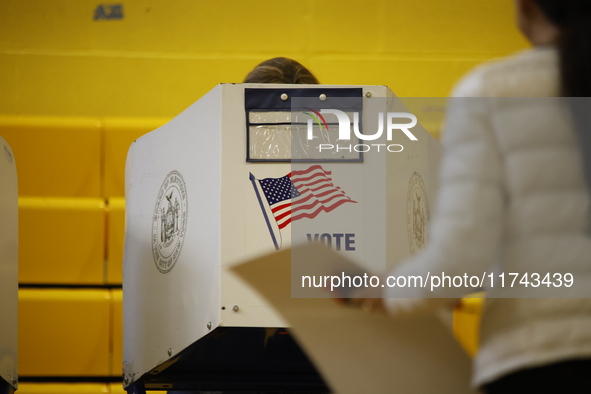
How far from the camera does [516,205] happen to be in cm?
76

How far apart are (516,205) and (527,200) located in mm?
11

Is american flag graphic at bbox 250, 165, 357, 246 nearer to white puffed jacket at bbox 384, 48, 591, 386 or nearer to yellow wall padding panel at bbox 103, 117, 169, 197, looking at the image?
white puffed jacket at bbox 384, 48, 591, 386

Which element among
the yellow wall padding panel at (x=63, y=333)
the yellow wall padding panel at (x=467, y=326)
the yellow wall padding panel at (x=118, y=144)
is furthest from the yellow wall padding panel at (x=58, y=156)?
the yellow wall padding panel at (x=467, y=326)

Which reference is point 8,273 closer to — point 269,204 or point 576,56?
point 269,204

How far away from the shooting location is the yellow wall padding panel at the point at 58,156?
2814mm

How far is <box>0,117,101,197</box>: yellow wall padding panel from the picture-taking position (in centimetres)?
281

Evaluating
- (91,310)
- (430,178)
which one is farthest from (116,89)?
(430,178)

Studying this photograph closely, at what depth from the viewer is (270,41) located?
3000 millimetres

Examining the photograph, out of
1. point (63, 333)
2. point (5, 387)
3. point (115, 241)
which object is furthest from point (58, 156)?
point (5, 387)

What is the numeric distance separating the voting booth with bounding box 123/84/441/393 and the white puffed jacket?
82 centimetres

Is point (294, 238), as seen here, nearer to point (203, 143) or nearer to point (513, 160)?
point (203, 143)

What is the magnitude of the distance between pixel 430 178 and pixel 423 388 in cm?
102

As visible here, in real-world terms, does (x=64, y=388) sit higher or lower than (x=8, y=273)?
lower

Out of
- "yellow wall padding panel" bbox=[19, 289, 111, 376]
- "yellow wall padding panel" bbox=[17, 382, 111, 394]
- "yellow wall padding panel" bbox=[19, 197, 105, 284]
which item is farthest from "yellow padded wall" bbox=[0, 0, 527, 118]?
"yellow wall padding panel" bbox=[17, 382, 111, 394]
